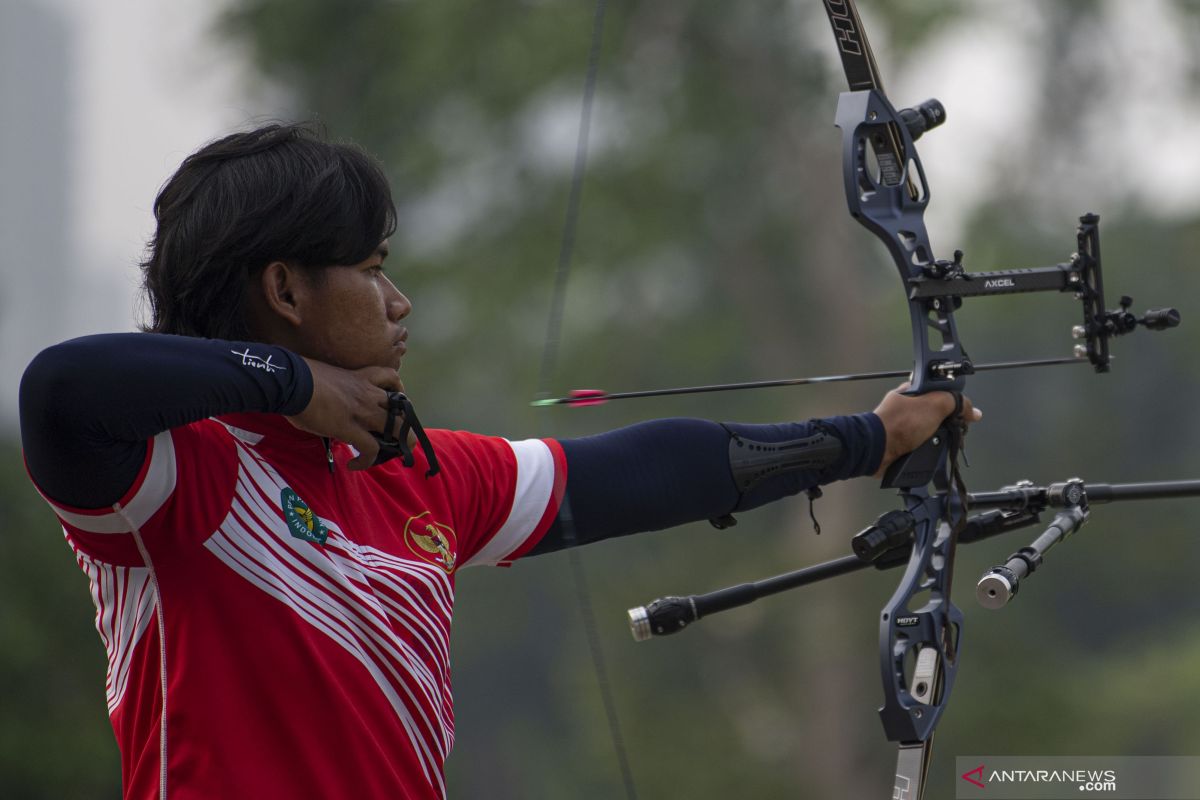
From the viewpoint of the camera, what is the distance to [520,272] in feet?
22.1

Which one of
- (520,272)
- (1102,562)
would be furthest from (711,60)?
(1102,562)

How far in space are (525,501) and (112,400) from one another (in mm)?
521

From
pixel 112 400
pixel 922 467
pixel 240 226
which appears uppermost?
pixel 240 226

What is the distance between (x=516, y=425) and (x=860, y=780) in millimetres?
2082

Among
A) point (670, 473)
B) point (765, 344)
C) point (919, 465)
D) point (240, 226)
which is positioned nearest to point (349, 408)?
point (240, 226)

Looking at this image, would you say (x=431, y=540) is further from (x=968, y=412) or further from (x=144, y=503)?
(x=968, y=412)

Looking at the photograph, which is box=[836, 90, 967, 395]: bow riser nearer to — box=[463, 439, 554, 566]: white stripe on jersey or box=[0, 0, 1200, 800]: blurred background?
box=[463, 439, 554, 566]: white stripe on jersey

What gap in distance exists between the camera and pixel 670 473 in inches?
63.2

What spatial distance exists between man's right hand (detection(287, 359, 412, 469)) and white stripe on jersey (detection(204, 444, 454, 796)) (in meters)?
0.07

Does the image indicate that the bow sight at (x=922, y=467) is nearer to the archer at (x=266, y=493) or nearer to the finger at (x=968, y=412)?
the finger at (x=968, y=412)

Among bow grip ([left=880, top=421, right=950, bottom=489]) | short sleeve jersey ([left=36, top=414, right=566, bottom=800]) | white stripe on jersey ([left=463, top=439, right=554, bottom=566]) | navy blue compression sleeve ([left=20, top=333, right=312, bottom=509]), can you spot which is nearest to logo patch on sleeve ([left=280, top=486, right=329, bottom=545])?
short sleeve jersey ([left=36, top=414, right=566, bottom=800])

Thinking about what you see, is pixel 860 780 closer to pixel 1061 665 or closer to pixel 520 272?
pixel 1061 665

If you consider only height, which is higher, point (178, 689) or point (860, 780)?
point (178, 689)

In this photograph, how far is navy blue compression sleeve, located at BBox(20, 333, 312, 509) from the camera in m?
1.15
